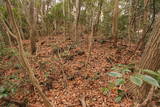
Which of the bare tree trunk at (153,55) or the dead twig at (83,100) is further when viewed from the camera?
the dead twig at (83,100)

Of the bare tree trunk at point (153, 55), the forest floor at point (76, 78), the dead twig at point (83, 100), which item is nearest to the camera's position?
the bare tree trunk at point (153, 55)

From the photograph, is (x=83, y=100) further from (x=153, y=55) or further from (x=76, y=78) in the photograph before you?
(x=153, y=55)

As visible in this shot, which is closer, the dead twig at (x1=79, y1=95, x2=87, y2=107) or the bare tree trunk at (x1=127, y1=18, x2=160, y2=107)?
the bare tree trunk at (x1=127, y1=18, x2=160, y2=107)

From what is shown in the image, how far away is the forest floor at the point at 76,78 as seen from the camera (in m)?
2.60

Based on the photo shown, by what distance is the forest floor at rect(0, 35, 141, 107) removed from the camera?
8.53 ft

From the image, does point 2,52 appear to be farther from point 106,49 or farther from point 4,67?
point 106,49

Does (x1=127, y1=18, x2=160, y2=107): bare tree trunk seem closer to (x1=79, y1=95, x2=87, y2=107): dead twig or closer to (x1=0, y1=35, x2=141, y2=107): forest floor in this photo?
(x1=0, y1=35, x2=141, y2=107): forest floor

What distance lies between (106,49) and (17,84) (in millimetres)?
3413

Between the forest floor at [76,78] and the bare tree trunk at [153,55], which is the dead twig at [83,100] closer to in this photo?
the forest floor at [76,78]

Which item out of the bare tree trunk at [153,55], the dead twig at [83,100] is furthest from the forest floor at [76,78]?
the bare tree trunk at [153,55]

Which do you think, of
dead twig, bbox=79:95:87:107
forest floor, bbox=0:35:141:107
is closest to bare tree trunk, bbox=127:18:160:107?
forest floor, bbox=0:35:141:107

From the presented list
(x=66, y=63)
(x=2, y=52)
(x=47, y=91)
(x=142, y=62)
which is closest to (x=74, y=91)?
(x=47, y=91)

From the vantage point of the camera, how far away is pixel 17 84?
Answer: 2965 millimetres

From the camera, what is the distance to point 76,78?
10.9 ft
